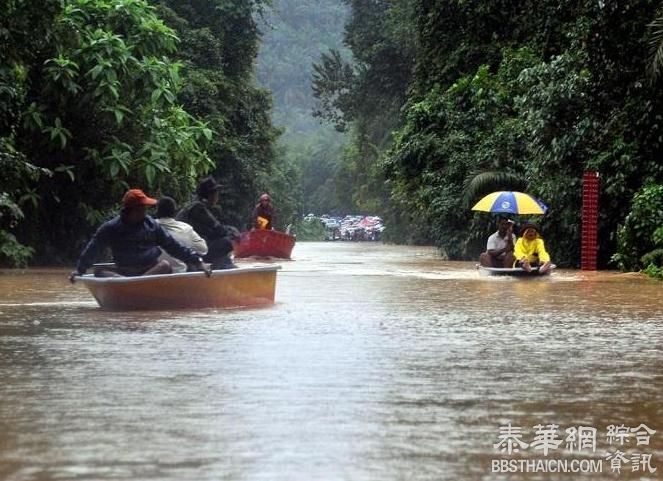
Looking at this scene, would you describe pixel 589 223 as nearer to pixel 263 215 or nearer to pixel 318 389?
pixel 263 215

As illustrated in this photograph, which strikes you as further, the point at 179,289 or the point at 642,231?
the point at 642,231

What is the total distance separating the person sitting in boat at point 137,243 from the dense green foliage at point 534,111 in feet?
35.4

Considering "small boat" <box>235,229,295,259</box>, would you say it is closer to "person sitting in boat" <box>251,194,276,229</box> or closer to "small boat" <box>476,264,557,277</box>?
"person sitting in boat" <box>251,194,276,229</box>

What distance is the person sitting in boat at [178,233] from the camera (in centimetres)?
1487

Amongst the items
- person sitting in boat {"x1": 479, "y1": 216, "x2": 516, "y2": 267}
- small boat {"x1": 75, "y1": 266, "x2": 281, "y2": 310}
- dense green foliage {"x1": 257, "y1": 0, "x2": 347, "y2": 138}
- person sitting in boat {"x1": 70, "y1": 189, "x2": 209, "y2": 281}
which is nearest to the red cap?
person sitting in boat {"x1": 70, "y1": 189, "x2": 209, "y2": 281}

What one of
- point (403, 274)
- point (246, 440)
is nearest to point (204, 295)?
point (246, 440)

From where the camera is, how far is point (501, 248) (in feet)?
78.3

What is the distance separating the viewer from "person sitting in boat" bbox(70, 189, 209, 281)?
14062 millimetres

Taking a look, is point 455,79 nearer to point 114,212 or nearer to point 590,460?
point 114,212

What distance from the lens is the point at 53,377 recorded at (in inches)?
336

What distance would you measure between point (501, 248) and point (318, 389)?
16.2 meters

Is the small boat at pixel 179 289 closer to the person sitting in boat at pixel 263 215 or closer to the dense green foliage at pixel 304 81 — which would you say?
the person sitting in boat at pixel 263 215

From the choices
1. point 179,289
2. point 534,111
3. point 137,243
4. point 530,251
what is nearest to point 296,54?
point 534,111

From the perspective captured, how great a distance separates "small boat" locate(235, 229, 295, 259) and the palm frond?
482 centimetres
